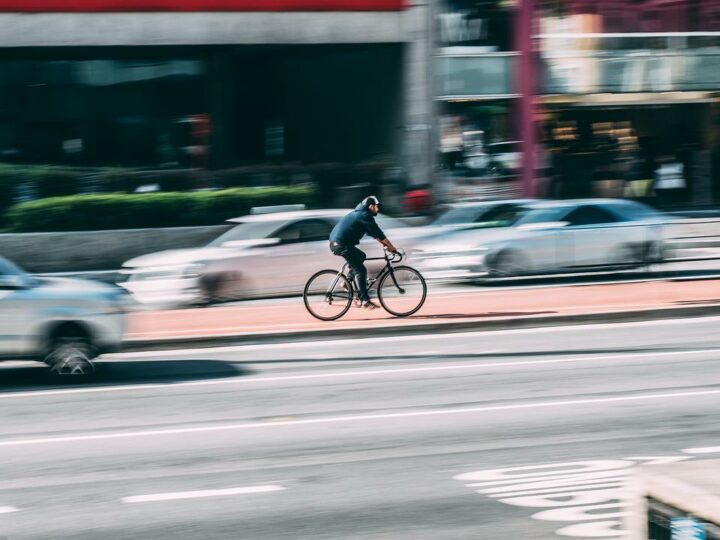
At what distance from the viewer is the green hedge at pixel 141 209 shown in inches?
923

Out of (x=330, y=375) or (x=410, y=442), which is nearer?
(x=410, y=442)

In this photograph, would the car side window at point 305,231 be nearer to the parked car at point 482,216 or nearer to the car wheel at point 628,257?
the parked car at point 482,216

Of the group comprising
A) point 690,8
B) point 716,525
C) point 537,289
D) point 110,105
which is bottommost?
point 537,289

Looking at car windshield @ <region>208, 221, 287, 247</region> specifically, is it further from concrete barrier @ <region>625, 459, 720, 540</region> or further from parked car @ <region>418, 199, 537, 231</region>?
concrete barrier @ <region>625, 459, 720, 540</region>

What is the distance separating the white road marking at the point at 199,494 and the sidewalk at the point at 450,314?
6.98 metres

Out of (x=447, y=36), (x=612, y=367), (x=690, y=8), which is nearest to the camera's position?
(x=612, y=367)

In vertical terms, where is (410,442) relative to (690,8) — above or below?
below

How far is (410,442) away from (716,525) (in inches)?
228

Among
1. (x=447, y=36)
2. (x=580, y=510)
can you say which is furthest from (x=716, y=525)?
(x=447, y=36)

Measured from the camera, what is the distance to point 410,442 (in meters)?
8.77

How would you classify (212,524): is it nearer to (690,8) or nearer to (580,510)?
(580,510)

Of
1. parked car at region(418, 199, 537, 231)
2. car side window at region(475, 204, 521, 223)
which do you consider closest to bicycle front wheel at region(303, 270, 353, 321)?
parked car at region(418, 199, 537, 231)

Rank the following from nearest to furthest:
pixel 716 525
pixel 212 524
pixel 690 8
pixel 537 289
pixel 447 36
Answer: pixel 716 525 < pixel 212 524 < pixel 537 289 < pixel 447 36 < pixel 690 8

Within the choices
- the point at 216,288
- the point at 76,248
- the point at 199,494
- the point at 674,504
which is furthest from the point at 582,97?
the point at 674,504
